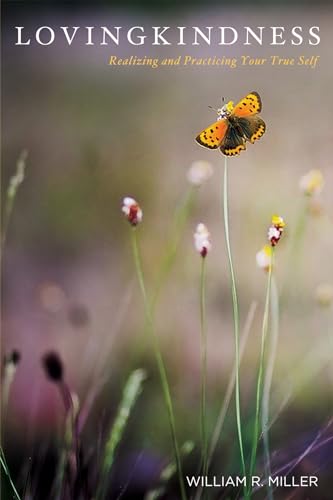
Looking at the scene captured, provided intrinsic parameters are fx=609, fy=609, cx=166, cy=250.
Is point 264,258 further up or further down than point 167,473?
further up

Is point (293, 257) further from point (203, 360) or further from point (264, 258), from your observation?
point (203, 360)

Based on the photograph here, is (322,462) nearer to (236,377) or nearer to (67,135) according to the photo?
(236,377)

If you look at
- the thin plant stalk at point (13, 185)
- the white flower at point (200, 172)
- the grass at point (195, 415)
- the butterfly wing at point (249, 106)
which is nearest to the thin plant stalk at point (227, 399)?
the grass at point (195, 415)

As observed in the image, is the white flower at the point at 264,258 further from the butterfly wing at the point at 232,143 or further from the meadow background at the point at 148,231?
the butterfly wing at the point at 232,143

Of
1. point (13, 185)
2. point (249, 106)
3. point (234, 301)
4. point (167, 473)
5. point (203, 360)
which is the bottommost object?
point (167, 473)

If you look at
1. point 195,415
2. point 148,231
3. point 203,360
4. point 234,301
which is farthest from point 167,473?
point 148,231
